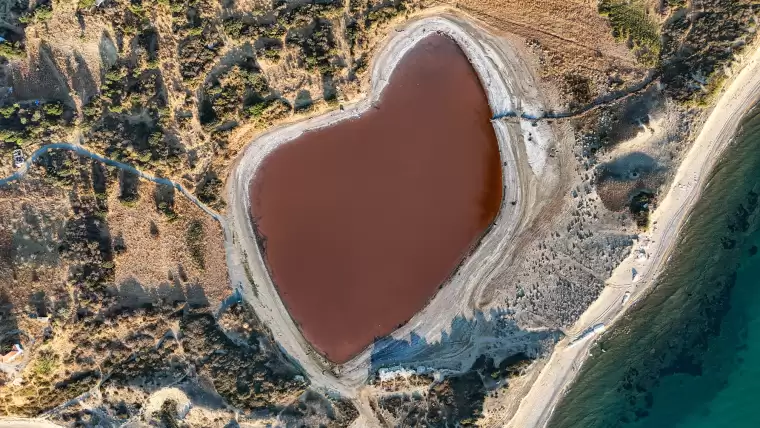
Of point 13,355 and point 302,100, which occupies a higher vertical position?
point 302,100

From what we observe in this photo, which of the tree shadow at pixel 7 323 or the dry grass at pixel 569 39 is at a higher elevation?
the dry grass at pixel 569 39

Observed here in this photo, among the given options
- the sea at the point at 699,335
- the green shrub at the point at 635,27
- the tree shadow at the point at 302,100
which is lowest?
the sea at the point at 699,335

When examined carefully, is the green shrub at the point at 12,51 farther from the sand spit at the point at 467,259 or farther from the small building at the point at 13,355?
the small building at the point at 13,355

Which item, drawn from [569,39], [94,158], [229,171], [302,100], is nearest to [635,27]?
[569,39]

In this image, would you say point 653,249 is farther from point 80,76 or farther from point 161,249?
point 80,76

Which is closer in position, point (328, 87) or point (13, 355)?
point (13, 355)

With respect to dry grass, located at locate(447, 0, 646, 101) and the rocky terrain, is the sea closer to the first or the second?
the rocky terrain

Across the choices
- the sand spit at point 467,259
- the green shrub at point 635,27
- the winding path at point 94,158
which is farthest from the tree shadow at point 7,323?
the green shrub at point 635,27

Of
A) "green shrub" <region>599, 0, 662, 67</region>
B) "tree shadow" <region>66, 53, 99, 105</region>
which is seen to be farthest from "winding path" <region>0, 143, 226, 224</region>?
"green shrub" <region>599, 0, 662, 67</region>
